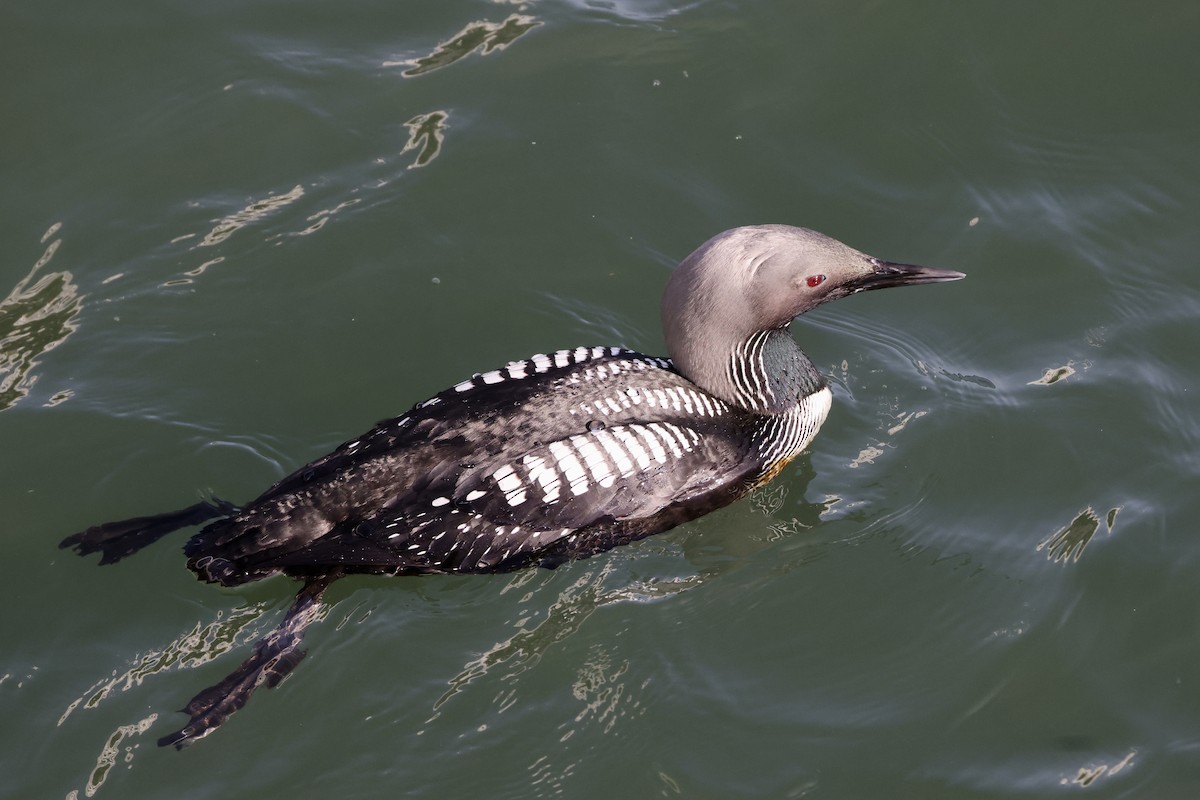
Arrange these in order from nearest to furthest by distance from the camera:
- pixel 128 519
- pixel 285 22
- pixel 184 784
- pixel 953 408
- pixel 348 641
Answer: pixel 184 784 → pixel 348 641 → pixel 128 519 → pixel 953 408 → pixel 285 22

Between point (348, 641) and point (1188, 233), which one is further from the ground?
point (1188, 233)

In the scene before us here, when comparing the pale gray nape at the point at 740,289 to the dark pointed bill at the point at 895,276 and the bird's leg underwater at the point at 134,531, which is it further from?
the bird's leg underwater at the point at 134,531

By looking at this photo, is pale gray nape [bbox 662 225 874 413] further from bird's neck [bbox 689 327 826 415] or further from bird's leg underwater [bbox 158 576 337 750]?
bird's leg underwater [bbox 158 576 337 750]

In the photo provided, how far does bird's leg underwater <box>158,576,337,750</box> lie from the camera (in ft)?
13.8

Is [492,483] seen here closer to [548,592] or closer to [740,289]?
[548,592]

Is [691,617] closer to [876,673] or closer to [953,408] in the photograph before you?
[876,673]

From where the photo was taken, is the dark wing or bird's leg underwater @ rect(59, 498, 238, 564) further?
bird's leg underwater @ rect(59, 498, 238, 564)

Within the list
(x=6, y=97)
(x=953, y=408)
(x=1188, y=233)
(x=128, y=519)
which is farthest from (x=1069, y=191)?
(x=6, y=97)

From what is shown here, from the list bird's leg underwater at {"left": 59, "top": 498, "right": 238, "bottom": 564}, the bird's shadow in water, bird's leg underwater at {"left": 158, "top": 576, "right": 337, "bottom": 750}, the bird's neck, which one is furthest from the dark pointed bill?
bird's leg underwater at {"left": 59, "top": 498, "right": 238, "bottom": 564}

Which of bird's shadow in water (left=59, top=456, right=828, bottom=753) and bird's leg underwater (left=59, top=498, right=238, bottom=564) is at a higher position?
bird's leg underwater (left=59, top=498, right=238, bottom=564)

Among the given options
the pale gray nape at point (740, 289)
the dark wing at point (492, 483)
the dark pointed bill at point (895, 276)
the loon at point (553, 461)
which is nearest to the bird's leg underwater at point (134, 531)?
the loon at point (553, 461)

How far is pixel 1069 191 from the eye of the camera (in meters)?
6.45

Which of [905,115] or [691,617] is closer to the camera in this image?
[691,617]

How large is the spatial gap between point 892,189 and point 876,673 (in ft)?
Answer: 8.74
